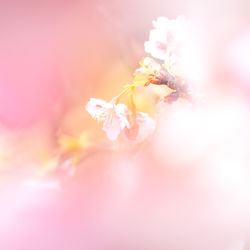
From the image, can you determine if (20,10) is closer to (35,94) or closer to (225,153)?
(35,94)

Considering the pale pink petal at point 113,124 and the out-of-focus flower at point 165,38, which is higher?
the out-of-focus flower at point 165,38

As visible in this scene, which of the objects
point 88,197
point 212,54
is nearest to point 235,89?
point 212,54

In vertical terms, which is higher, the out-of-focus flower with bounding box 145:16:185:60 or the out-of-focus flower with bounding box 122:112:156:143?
the out-of-focus flower with bounding box 145:16:185:60

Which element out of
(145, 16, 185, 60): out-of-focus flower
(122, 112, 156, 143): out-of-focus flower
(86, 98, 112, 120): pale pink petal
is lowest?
(122, 112, 156, 143): out-of-focus flower

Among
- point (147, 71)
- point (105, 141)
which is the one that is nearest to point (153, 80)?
point (147, 71)

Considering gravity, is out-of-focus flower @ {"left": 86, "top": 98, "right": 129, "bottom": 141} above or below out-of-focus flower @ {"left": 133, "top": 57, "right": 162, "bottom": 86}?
below

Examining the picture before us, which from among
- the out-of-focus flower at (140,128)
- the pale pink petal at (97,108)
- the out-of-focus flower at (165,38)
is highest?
the out-of-focus flower at (165,38)
